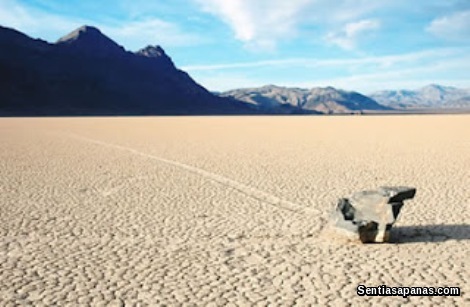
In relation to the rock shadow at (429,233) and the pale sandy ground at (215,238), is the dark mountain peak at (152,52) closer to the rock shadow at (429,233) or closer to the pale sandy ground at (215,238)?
the pale sandy ground at (215,238)

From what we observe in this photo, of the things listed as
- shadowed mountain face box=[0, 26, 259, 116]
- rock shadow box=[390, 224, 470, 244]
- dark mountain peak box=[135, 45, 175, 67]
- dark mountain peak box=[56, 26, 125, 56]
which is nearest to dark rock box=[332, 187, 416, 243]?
rock shadow box=[390, 224, 470, 244]

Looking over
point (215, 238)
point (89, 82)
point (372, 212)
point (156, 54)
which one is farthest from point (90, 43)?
point (372, 212)

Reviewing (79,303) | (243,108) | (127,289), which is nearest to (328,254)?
(127,289)

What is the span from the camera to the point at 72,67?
120688 millimetres

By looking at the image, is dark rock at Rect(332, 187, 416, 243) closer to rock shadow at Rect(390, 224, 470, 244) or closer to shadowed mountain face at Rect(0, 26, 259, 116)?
rock shadow at Rect(390, 224, 470, 244)

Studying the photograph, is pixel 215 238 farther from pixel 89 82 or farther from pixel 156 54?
pixel 156 54

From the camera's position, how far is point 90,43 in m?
144

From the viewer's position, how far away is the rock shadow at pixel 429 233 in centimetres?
670

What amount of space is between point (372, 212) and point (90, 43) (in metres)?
149

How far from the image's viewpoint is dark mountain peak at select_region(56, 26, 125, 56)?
450ft

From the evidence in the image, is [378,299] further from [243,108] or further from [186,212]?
[243,108]

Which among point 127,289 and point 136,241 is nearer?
point 127,289

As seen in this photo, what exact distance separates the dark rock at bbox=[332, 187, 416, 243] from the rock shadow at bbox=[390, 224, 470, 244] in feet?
1.17

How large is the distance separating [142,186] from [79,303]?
6672 mm
